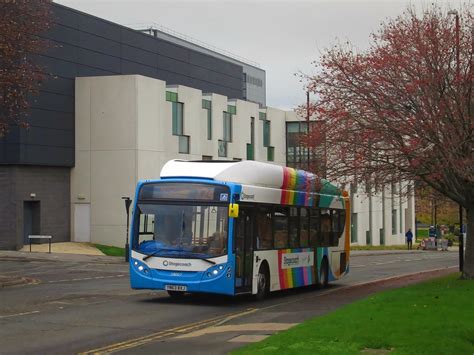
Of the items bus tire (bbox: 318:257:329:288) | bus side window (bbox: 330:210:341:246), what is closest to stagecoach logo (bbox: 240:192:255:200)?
bus tire (bbox: 318:257:329:288)

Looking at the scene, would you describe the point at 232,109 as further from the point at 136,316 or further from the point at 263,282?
the point at 136,316

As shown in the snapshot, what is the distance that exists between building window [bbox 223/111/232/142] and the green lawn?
38128mm

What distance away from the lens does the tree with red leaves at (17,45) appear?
22641mm

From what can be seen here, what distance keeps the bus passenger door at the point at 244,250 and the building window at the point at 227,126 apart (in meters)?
35.5

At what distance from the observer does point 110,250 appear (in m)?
42.7

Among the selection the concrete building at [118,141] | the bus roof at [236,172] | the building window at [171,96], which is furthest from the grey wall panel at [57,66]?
the bus roof at [236,172]

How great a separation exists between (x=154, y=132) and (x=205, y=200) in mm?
28480

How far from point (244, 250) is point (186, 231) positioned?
143 centimetres

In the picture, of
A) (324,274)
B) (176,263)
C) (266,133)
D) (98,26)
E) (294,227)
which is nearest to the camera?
(176,263)

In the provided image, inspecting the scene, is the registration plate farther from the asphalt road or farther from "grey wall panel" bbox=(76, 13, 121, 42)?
Result: "grey wall panel" bbox=(76, 13, 121, 42)

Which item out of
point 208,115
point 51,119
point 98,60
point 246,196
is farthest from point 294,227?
point 208,115

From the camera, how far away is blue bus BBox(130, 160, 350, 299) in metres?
16.9

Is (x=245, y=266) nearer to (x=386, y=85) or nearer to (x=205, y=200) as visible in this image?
(x=205, y=200)

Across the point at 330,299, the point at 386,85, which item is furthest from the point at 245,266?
the point at 386,85
